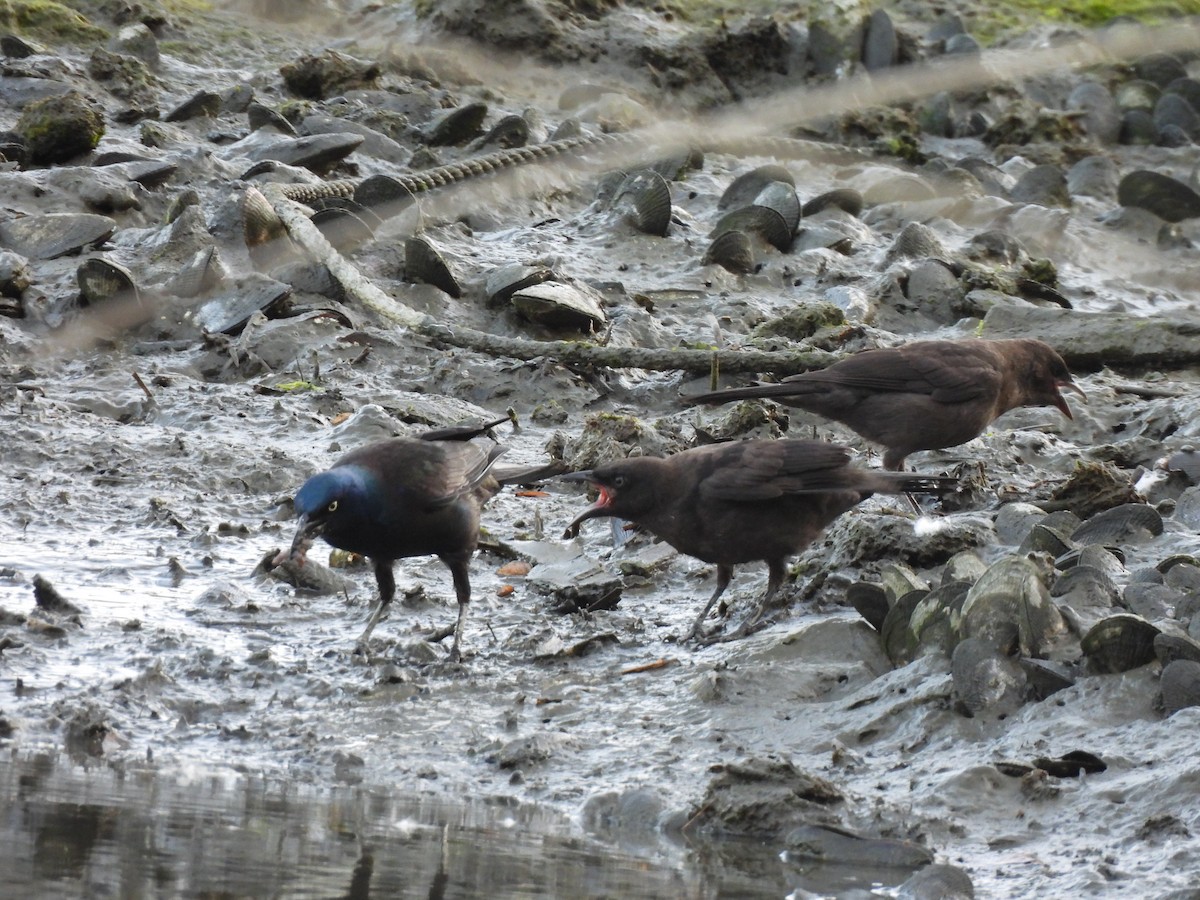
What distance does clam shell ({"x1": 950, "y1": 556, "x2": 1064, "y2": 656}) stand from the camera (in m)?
5.54

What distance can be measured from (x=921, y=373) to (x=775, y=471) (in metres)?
1.85

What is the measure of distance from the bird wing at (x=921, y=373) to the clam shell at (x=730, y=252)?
3032 millimetres

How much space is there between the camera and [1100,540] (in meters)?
7.07

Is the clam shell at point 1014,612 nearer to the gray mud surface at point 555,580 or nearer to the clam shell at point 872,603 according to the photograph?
the gray mud surface at point 555,580

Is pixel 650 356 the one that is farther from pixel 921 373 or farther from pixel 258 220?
pixel 258 220

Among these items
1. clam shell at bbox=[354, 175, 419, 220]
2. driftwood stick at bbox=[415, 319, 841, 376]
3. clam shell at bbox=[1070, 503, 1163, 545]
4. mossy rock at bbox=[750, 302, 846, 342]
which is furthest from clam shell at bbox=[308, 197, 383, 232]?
clam shell at bbox=[1070, 503, 1163, 545]

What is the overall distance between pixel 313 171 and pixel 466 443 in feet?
16.8

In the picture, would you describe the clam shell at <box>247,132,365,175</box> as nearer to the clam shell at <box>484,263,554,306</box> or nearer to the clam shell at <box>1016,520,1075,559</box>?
the clam shell at <box>484,263,554,306</box>

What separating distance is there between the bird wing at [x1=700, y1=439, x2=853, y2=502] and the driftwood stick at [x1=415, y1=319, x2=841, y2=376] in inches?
86.4

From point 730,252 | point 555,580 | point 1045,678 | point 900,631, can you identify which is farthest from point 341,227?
point 1045,678

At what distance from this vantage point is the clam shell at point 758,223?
11.9 m

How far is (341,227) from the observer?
34.9 ft

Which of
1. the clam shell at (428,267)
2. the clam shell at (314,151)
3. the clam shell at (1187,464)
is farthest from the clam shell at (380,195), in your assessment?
the clam shell at (1187,464)

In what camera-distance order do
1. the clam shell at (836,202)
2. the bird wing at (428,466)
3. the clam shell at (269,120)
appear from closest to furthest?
the bird wing at (428,466) < the clam shell at (269,120) < the clam shell at (836,202)
